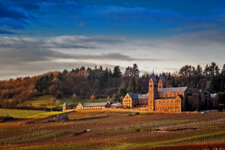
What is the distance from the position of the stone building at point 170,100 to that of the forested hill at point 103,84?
17.0 m

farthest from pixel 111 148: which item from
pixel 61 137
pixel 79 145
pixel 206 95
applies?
pixel 206 95

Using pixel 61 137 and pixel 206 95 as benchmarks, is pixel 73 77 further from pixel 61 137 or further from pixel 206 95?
pixel 61 137

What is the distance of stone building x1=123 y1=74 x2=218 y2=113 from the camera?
90500mm

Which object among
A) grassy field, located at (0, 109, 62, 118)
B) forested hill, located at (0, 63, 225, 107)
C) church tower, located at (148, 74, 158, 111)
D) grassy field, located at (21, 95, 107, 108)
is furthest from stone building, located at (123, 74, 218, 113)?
grassy field, located at (0, 109, 62, 118)

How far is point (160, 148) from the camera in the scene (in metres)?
31.8

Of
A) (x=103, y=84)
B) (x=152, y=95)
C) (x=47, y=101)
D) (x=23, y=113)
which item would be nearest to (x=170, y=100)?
(x=152, y=95)

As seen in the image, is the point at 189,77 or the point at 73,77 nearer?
the point at 189,77

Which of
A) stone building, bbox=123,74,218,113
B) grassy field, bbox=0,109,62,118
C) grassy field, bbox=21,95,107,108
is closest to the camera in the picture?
stone building, bbox=123,74,218,113

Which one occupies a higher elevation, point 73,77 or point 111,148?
point 73,77

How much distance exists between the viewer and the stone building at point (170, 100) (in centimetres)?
9050

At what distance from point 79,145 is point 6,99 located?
107 metres

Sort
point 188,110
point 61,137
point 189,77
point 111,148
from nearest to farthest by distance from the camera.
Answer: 1. point 111,148
2. point 61,137
3. point 188,110
4. point 189,77

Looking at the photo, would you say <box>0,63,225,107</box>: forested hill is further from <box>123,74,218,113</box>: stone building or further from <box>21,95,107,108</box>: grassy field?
<box>123,74,218,113</box>: stone building

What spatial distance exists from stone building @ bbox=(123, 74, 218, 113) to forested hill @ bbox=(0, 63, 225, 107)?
16957 mm
